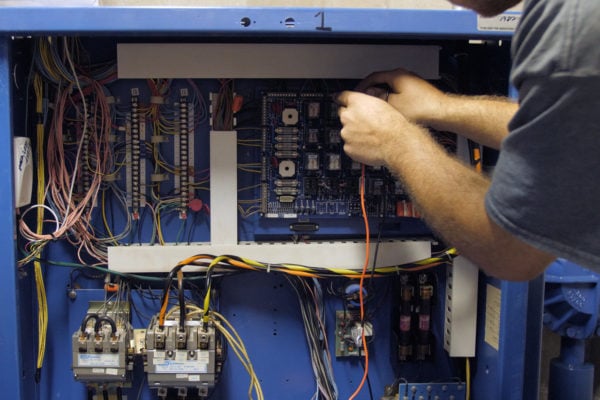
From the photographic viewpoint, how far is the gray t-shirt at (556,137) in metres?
0.52

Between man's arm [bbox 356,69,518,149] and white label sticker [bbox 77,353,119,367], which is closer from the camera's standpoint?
man's arm [bbox 356,69,518,149]

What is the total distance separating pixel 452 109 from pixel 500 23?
0.18m

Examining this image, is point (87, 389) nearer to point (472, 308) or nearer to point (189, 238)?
point (189, 238)

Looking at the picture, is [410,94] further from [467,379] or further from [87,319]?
[87,319]

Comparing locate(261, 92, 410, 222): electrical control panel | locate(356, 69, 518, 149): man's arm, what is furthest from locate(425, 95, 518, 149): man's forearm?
locate(261, 92, 410, 222): electrical control panel

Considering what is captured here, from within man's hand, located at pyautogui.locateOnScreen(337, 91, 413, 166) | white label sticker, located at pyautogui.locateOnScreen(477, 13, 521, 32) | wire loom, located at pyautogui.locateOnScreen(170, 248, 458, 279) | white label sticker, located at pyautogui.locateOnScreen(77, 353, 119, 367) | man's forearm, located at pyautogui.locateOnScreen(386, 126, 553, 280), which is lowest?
white label sticker, located at pyautogui.locateOnScreen(77, 353, 119, 367)

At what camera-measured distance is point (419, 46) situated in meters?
1.14

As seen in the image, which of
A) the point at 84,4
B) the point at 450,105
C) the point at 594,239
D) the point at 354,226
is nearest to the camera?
the point at 594,239

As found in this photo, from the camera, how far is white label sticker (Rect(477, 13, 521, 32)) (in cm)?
97

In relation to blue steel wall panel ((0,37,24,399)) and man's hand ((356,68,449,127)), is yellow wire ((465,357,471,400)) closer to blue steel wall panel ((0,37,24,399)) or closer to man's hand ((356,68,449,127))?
man's hand ((356,68,449,127))

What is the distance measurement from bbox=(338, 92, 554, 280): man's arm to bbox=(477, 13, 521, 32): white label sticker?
24 centimetres

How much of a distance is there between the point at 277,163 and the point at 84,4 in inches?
21.8

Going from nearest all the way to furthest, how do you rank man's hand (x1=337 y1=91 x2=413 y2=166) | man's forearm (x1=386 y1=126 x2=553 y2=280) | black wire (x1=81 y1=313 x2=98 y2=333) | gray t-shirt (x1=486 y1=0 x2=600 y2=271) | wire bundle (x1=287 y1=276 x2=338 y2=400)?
gray t-shirt (x1=486 y1=0 x2=600 y2=271), man's forearm (x1=386 y1=126 x2=553 y2=280), man's hand (x1=337 y1=91 x2=413 y2=166), black wire (x1=81 y1=313 x2=98 y2=333), wire bundle (x1=287 y1=276 x2=338 y2=400)

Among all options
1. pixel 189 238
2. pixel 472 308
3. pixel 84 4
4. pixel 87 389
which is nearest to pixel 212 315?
pixel 189 238
